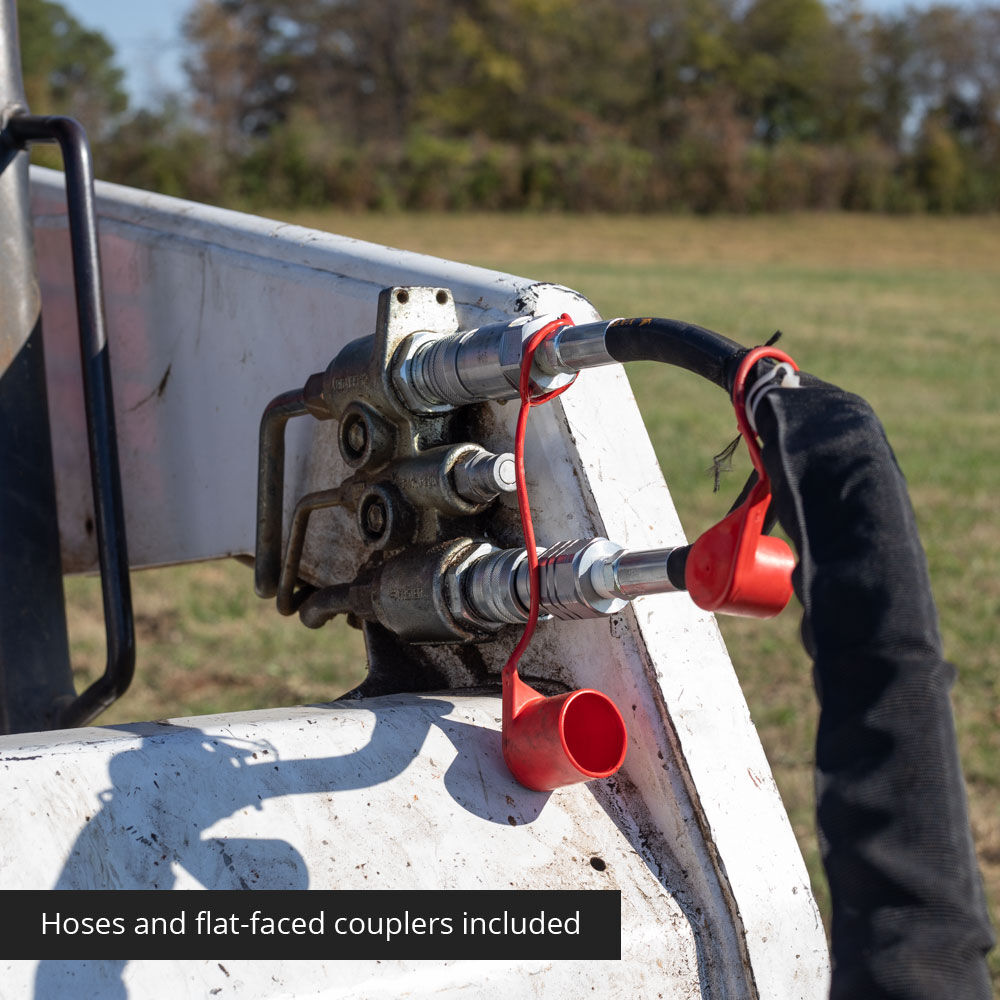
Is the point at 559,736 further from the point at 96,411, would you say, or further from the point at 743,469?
the point at 743,469

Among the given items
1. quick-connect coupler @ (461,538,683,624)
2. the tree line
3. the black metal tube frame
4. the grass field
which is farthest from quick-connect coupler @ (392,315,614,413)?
the tree line

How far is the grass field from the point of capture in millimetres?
A: 3607

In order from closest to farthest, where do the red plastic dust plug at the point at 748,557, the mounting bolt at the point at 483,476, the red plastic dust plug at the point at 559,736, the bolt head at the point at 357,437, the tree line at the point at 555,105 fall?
the red plastic dust plug at the point at 748,557, the red plastic dust plug at the point at 559,736, the mounting bolt at the point at 483,476, the bolt head at the point at 357,437, the tree line at the point at 555,105

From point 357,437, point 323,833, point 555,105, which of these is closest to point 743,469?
point 357,437

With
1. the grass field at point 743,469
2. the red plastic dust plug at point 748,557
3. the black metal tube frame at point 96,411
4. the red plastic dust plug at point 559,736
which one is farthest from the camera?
the grass field at point 743,469

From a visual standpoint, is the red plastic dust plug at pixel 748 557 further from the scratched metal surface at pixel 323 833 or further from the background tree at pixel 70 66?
the background tree at pixel 70 66

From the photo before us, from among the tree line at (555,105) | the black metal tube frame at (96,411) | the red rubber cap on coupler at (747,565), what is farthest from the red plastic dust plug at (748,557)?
the tree line at (555,105)

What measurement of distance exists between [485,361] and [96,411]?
20.6 inches

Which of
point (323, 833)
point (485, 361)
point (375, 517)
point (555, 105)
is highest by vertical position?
point (485, 361)

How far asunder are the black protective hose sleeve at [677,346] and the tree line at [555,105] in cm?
2697

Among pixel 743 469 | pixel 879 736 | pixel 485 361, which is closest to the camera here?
pixel 879 736

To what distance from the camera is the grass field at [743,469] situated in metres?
3.61

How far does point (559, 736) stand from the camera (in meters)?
0.98

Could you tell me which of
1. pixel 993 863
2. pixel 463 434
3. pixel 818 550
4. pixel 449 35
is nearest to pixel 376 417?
pixel 463 434
